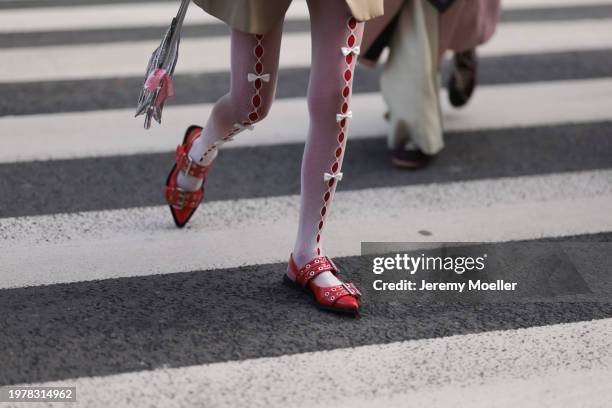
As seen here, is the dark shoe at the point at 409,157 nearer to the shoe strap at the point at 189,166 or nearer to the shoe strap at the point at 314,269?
the shoe strap at the point at 189,166

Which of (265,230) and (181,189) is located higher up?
(181,189)

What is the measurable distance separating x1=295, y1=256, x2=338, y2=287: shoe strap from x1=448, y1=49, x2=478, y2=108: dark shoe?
2.19 meters

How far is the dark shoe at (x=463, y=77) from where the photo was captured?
525 cm

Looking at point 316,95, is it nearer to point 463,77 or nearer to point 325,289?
point 325,289

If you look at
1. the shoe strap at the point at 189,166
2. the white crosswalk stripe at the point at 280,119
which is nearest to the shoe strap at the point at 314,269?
the shoe strap at the point at 189,166

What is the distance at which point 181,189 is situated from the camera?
385 centimetres

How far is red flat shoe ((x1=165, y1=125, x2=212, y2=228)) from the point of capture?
3.80 meters

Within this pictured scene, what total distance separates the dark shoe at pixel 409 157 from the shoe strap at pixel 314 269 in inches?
57.4

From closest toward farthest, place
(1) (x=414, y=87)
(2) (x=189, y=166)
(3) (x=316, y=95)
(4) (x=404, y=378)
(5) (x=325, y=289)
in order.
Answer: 1. (4) (x=404, y=378)
2. (3) (x=316, y=95)
3. (5) (x=325, y=289)
4. (2) (x=189, y=166)
5. (1) (x=414, y=87)

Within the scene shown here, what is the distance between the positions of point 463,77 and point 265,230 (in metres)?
1.81

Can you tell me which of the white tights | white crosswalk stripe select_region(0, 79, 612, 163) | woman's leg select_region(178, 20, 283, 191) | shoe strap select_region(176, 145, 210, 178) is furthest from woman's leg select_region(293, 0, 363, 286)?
white crosswalk stripe select_region(0, 79, 612, 163)

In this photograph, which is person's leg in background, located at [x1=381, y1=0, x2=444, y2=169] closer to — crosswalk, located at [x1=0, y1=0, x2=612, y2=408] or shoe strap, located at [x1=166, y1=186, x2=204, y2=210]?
crosswalk, located at [x1=0, y1=0, x2=612, y2=408]

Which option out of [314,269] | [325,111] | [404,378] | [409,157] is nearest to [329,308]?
[314,269]

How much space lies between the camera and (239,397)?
2705 millimetres
